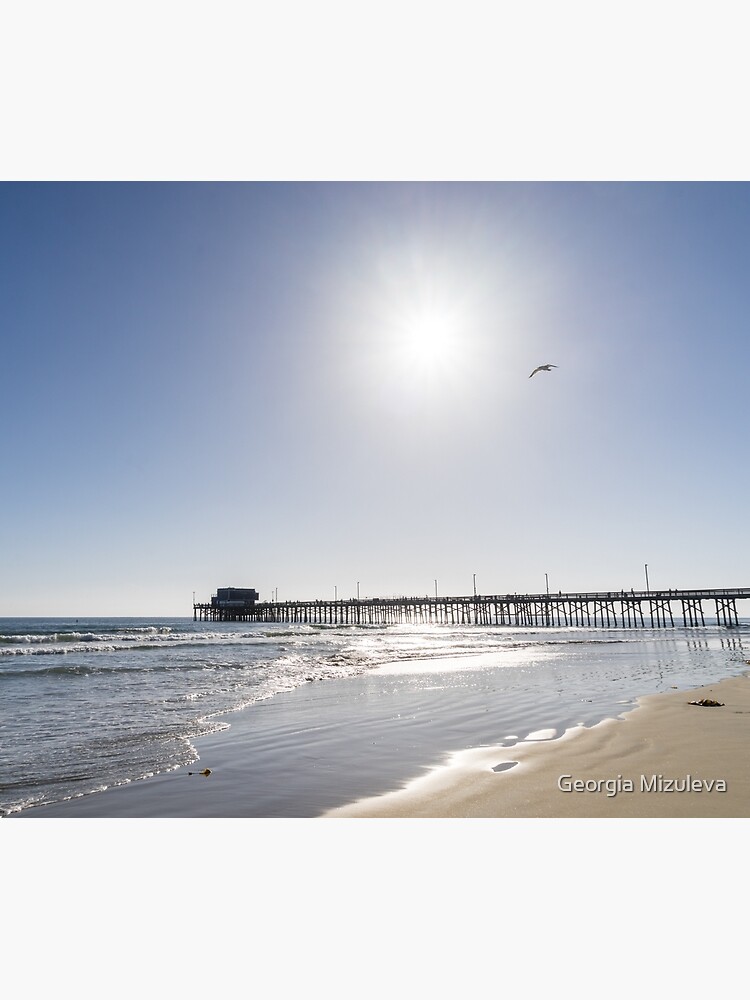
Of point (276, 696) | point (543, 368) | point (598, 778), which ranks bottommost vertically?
point (276, 696)

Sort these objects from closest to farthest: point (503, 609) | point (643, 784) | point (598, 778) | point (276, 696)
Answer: point (643, 784), point (598, 778), point (276, 696), point (503, 609)

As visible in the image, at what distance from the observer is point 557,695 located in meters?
12.6

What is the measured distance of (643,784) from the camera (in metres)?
5.38

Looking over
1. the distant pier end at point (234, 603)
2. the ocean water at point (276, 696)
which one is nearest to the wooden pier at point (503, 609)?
the distant pier end at point (234, 603)

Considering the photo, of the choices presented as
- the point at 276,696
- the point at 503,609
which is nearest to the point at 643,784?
the point at 276,696

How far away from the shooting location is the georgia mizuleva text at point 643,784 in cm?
516

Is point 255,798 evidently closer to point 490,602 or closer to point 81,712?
point 81,712

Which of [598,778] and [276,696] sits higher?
[598,778]

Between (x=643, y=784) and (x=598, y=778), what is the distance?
430 millimetres

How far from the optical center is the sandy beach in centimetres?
475

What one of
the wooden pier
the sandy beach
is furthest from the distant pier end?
the sandy beach

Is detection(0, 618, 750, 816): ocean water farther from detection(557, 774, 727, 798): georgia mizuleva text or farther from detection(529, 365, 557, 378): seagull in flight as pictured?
detection(529, 365, 557, 378): seagull in flight

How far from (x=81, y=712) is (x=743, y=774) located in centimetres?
1106

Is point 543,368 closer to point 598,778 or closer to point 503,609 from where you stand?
point 598,778
